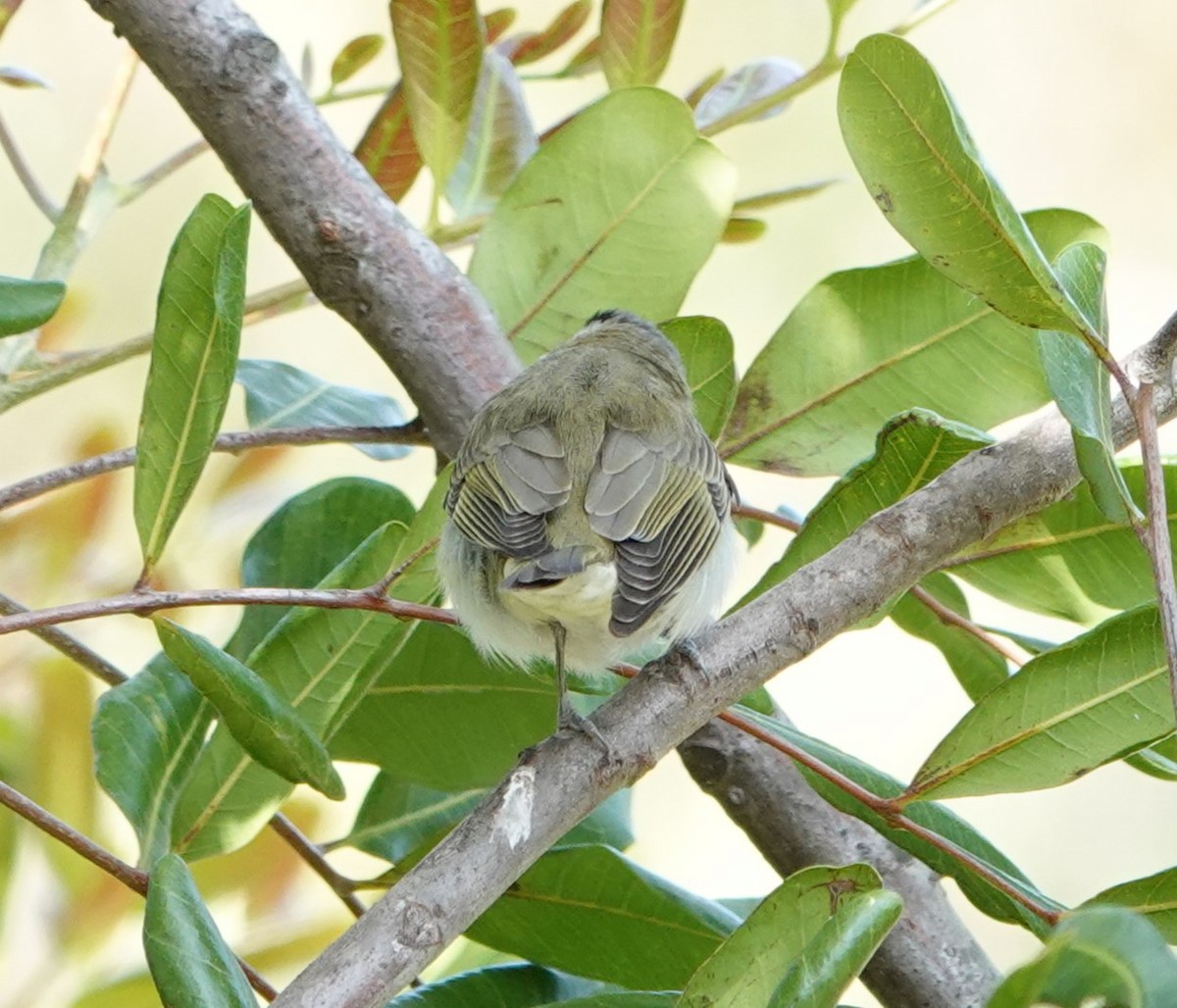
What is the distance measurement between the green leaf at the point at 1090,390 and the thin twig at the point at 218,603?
0.59m

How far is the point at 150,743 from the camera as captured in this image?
1521 mm

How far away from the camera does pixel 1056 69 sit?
5.66m

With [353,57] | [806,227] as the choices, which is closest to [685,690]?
[353,57]

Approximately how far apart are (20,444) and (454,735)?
2.50 metres

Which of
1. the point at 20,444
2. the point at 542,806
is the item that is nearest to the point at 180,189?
the point at 20,444

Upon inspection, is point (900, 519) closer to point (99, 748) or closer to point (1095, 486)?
point (1095, 486)

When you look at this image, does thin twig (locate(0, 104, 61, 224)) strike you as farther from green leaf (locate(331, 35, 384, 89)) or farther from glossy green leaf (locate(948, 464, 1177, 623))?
glossy green leaf (locate(948, 464, 1177, 623))

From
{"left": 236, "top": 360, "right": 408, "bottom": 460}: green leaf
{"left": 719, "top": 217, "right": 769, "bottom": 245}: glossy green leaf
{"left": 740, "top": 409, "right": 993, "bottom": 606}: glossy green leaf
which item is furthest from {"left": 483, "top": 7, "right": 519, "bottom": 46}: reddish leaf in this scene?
{"left": 740, "top": 409, "right": 993, "bottom": 606}: glossy green leaf

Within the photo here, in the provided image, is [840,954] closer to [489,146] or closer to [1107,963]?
[1107,963]

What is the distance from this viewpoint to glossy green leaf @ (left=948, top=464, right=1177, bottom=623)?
5.69 ft

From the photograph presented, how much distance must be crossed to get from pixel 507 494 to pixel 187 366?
2.10ft

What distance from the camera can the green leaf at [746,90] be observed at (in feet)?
7.09

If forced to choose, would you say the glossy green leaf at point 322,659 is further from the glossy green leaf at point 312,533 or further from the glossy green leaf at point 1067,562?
the glossy green leaf at point 1067,562

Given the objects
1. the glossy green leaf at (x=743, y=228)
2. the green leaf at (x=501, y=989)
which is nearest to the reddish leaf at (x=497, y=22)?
the glossy green leaf at (x=743, y=228)
